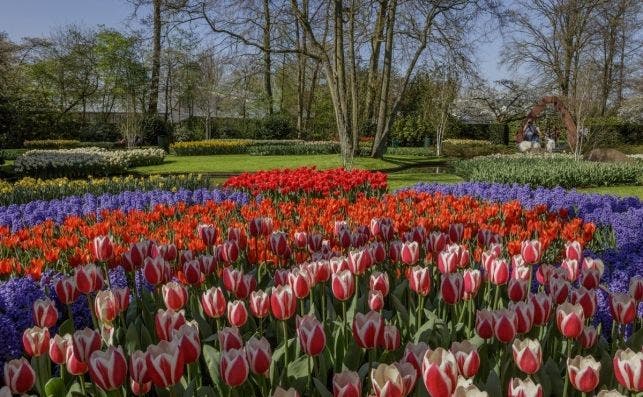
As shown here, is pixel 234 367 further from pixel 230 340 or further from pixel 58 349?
pixel 58 349

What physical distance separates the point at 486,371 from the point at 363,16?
21.0 meters

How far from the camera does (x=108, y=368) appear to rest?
168 cm

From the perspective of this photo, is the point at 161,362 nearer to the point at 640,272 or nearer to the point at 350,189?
the point at 640,272

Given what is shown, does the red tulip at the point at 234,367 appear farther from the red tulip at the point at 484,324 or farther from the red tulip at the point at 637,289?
the red tulip at the point at 637,289

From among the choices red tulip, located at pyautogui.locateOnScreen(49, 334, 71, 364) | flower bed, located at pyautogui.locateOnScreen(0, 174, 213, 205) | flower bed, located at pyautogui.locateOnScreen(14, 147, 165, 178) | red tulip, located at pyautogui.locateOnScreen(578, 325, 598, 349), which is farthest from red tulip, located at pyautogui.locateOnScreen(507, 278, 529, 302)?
flower bed, located at pyautogui.locateOnScreen(14, 147, 165, 178)

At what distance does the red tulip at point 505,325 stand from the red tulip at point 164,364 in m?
1.03

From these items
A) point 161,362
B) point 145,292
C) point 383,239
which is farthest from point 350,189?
point 161,362

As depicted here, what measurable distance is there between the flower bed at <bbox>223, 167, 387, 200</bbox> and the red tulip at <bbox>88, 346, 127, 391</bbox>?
6609mm

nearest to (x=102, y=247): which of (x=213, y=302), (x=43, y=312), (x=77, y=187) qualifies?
(x=43, y=312)

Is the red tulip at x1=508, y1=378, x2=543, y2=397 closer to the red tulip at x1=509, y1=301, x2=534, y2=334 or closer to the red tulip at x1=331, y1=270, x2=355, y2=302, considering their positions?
the red tulip at x1=509, y1=301, x2=534, y2=334

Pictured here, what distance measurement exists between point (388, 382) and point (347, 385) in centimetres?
12

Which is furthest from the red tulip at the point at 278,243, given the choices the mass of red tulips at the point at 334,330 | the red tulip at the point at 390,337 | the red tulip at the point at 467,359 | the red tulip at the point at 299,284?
the red tulip at the point at 467,359

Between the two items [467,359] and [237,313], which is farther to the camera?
[237,313]

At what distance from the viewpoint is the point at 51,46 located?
4019 centimetres
